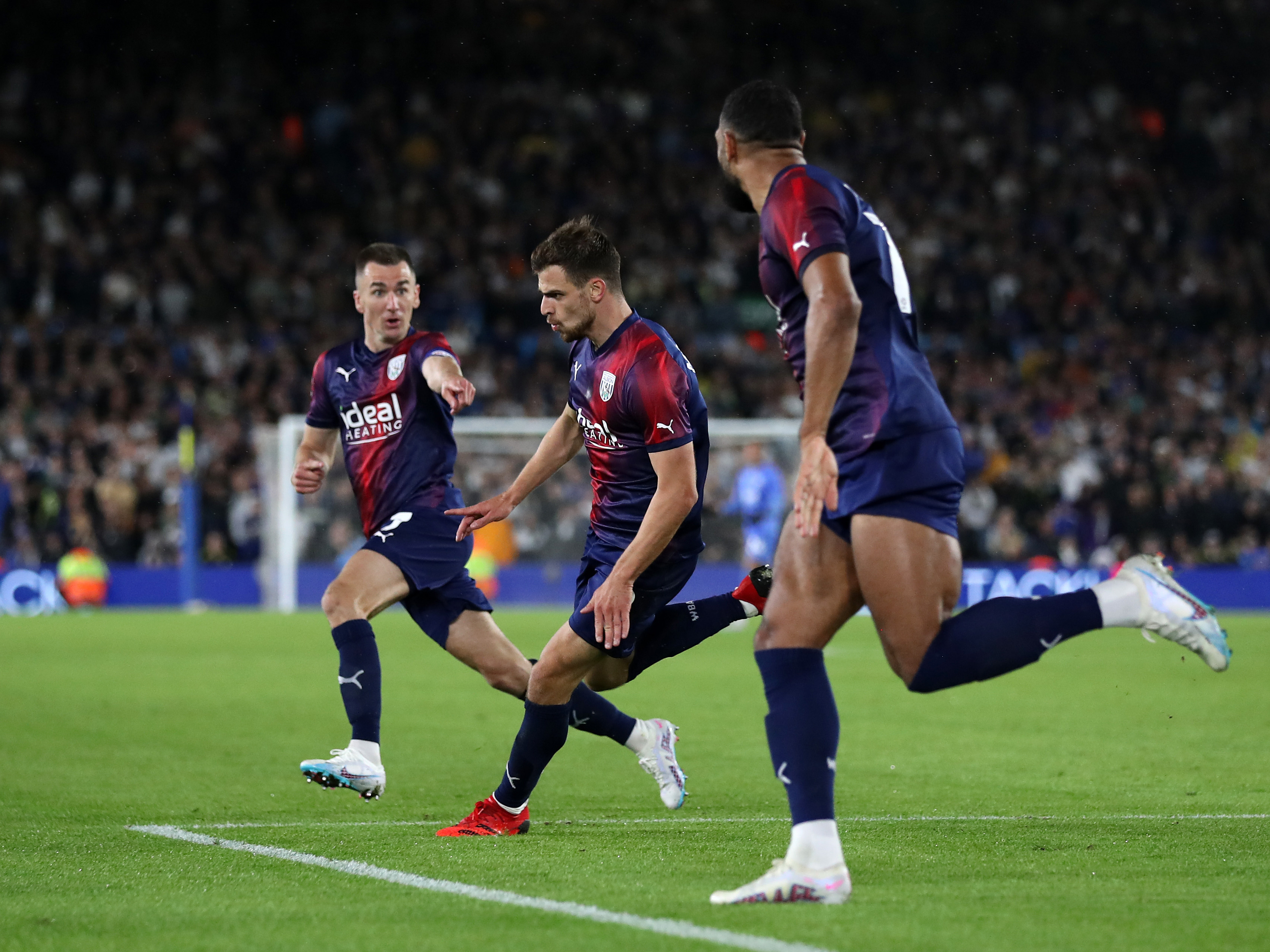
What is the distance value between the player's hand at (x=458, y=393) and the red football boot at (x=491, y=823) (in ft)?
4.81

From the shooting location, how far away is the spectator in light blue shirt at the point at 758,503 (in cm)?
2106

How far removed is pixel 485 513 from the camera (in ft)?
20.8

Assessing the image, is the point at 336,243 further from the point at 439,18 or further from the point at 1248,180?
the point at 1248,180

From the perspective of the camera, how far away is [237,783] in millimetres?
7746

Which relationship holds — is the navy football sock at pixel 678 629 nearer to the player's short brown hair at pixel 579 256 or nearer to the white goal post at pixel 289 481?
the player's short brown hair at pixel 579 256

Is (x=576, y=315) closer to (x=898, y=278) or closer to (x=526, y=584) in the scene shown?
(x=898, y=278)

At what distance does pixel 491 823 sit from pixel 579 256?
2043 millimetres

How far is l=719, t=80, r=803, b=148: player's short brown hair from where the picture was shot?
4.75 metres

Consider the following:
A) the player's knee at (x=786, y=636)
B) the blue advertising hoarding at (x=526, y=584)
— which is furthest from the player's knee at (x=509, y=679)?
the blue advertising hoarding at (x=526, y=584)

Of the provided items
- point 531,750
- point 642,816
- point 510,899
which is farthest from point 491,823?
point 510,899

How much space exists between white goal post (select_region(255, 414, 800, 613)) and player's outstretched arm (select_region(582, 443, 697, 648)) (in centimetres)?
1777

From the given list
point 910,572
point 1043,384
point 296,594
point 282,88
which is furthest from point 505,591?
point 910,572

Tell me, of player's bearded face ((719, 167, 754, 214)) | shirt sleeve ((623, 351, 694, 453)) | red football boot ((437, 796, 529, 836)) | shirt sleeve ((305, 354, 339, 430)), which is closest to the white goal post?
shirt sleeve ((305, 354, 339, 430))

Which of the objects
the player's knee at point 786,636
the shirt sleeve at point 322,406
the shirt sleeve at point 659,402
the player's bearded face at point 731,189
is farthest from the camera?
the shirt sleeve at point 322,406
